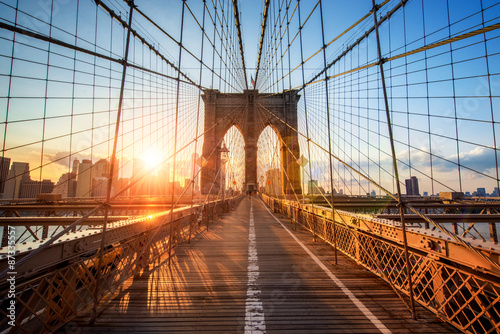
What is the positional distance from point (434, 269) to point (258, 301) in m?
2.16

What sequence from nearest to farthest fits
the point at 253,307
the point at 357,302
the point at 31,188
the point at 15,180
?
the point at 253,307 < the point at 357,302 < the point at 15,180 < the point at 31,188

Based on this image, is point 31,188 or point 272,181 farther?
point 272,181

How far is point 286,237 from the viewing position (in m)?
7.19

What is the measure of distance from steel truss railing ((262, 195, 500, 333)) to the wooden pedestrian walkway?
0.19 metres

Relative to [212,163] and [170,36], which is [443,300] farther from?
[212,163]

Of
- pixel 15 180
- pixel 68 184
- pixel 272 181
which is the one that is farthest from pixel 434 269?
pixel 272 181

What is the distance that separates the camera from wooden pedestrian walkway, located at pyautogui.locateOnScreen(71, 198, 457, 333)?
2.41 metres

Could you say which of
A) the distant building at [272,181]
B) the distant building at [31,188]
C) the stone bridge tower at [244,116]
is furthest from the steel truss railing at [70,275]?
the stone bridge tower at [244,116]

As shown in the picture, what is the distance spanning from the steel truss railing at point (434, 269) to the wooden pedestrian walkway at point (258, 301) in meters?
0.19

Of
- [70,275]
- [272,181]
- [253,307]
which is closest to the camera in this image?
[70,275]

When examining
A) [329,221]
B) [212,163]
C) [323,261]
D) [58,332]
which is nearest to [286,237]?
[329,221]

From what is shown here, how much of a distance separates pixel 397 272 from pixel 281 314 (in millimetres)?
1905

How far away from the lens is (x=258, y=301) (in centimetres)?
296

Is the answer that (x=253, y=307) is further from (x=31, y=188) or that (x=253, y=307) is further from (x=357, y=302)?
(x=31, y=188)
